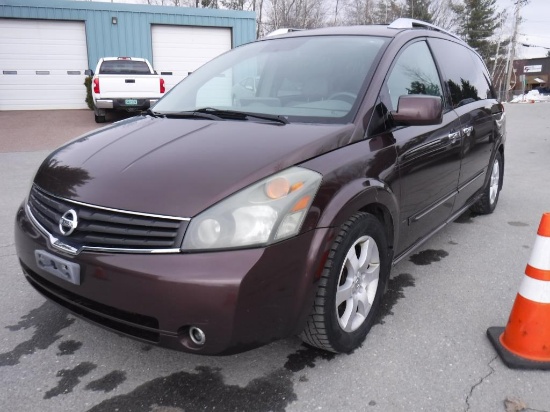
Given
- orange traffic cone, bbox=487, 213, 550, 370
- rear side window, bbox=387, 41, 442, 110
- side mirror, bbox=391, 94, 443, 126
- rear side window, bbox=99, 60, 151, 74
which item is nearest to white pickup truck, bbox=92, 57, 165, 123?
rear side window, bbox=99, 60, 151, 74

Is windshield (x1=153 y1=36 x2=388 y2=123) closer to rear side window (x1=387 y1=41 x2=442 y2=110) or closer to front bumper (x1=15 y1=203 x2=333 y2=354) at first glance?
rear side window (x1=387 y1=41 x2=442 y2=110)

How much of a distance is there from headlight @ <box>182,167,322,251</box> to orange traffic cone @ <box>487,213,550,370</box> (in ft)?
3.96

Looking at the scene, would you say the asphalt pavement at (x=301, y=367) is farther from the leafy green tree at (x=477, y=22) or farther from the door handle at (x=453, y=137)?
the leafy green tree at (x=477, y=22)

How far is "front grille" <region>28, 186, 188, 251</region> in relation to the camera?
6.15ft

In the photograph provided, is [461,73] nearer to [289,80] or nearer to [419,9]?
[289,80]

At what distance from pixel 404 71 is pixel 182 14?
53.9 feet

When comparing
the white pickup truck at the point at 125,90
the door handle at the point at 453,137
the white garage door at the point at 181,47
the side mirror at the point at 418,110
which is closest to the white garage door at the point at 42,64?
the white garage door at the point at 181,47

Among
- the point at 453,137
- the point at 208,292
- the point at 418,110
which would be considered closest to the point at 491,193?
the point at 453,137

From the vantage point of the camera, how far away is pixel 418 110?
2.60 m

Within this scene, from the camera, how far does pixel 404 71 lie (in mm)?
3029

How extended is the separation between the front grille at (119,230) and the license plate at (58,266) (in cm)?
8

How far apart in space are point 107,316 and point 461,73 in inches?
134

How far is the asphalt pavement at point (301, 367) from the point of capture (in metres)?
2.09

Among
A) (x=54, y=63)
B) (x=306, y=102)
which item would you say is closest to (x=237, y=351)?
(x=306, y=102)
